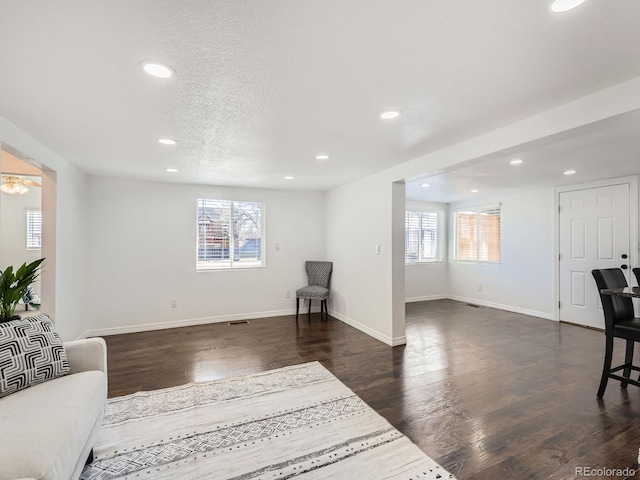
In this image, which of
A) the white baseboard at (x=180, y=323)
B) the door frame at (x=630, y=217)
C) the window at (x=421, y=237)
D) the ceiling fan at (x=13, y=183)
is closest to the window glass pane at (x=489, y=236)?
the window at (x=421, y=237)

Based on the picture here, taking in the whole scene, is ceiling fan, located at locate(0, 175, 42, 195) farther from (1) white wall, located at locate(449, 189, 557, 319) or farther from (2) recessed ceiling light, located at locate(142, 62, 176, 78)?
(1) white wall, located at locate(449, 189, 557, 319)

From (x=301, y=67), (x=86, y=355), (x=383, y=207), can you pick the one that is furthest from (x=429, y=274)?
(x=86, y=355)

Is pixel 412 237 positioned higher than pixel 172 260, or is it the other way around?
pixel 412 237

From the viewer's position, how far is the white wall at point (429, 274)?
680cm

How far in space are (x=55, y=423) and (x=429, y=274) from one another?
676 centimetres

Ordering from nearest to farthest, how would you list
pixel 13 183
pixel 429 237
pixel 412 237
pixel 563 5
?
pixel 563 5 → pixel 13 183 → pixel 412 237 → pixel 429 237

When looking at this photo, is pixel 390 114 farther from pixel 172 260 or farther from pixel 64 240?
pixel 172 260

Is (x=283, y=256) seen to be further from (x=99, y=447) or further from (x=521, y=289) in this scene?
(x=521, y=289)

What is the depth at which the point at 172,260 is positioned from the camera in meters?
4.77

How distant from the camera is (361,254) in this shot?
4.56 m

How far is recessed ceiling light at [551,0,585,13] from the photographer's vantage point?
1165 mm

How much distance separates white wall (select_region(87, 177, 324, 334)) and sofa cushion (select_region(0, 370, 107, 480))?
2.94 m

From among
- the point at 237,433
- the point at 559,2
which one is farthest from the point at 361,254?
the point at 559,2

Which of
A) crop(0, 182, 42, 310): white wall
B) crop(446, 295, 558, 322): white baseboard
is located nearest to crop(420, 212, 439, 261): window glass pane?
crop(446, 295, 558, 322): white baseboard
